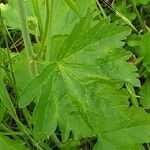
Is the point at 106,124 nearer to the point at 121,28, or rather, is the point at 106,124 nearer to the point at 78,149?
the point at 78,149

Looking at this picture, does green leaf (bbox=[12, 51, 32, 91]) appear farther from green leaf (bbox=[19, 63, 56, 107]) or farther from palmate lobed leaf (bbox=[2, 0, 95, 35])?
green leaf (bbox=[19, 63, 56, 107])

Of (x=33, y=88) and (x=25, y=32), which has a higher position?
(x=25, y=32)

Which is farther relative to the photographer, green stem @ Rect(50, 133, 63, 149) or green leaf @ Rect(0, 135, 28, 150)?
green stem @ Rect(50, 133, 63, 149)

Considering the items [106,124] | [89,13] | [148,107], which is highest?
[89,13]

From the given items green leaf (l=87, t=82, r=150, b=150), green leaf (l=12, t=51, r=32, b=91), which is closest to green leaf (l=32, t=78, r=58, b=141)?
green leaf (l=87, t=82, r=150, b=150)

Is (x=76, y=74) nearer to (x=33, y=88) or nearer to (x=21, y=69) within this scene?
(x=33, y=88)

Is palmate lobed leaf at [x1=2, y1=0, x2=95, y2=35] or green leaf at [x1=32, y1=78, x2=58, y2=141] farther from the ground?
palmate lobed leaf at [x1=2, y1=0, x2=95, y2=35]

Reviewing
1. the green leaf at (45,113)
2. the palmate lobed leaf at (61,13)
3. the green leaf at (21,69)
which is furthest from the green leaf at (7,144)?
the palmate lobed leaf at (61,13)

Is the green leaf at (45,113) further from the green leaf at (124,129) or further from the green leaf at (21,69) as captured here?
the green leaf at (21,69)

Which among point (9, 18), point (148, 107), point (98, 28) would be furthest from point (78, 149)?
point (98, 28)

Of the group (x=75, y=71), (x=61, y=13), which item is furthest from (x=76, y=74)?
(x=61, y=13)

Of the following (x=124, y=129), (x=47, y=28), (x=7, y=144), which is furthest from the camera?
(x=124, y=129)
